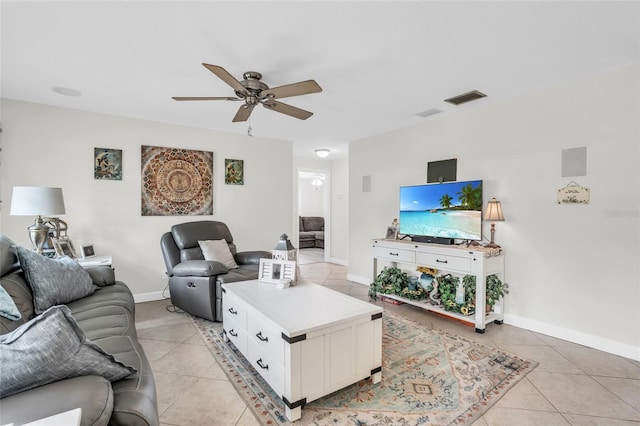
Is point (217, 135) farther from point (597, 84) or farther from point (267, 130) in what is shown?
point (597, 84)

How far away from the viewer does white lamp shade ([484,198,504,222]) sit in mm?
3156

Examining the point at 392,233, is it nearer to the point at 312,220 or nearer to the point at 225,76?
the point at 225,76

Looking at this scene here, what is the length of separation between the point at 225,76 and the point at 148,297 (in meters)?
3.23

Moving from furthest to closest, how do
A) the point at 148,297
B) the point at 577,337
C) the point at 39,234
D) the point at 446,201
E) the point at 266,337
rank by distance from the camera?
1. the point at 148,297
2. the point at 446,201
3. the point at 39,234
4. the point at 577,337
5. the point at 266,337

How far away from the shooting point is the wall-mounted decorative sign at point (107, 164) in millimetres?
3713

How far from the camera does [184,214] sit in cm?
432

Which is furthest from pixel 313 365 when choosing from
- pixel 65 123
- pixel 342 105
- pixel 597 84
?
pixel 65 123

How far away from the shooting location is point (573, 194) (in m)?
2.80

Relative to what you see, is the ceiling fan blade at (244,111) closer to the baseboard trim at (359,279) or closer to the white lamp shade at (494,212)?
the white lamp shade at (494,212)

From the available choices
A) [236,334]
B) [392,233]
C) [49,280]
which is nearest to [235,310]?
[236,334]

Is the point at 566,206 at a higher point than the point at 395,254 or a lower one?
higher

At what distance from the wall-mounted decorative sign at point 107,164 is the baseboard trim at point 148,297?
1.50 meters

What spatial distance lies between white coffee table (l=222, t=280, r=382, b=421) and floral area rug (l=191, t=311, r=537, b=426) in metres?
0.11

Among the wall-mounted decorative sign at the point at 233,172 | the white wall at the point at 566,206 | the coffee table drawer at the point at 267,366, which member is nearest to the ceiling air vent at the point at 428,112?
the white wall at the point at 566,206
